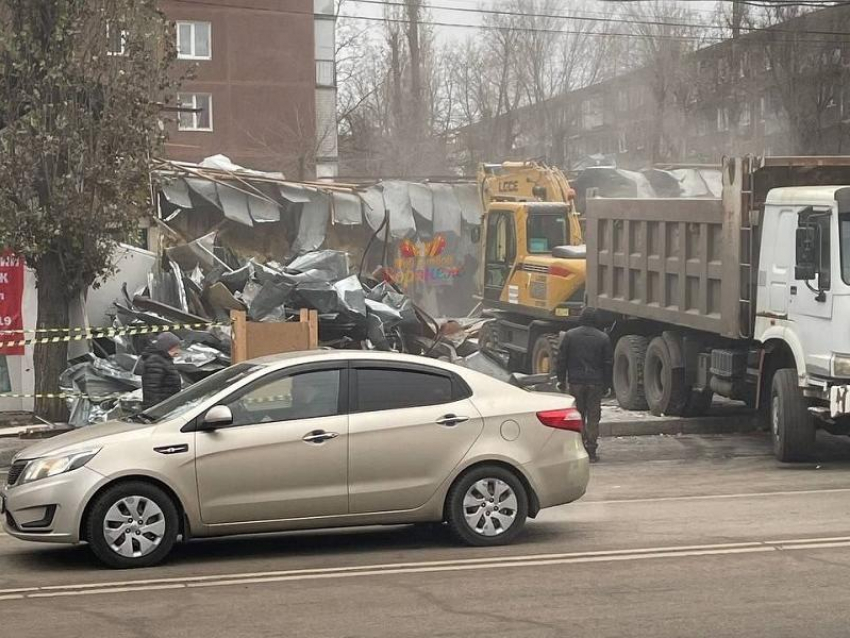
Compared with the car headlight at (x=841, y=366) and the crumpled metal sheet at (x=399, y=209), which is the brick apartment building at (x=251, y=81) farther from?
the car headlight at (x=841, y=366)

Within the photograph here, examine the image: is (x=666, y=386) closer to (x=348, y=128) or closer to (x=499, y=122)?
(x=499, y=122)

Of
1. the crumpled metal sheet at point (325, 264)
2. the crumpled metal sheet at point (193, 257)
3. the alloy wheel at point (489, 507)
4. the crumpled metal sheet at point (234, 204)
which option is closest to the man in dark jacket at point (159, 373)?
the alloy wheel at point (489, 507)

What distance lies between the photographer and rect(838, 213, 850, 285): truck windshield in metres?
12.9

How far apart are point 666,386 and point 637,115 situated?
1246 inches

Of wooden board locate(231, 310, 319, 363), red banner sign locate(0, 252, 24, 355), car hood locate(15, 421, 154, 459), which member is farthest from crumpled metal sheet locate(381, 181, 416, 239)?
car hood locate(15, 421, 154, 459)

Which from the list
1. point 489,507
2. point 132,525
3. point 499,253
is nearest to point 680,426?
point 499,253

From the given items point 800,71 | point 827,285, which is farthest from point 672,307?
point 800,71

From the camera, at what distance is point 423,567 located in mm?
8492

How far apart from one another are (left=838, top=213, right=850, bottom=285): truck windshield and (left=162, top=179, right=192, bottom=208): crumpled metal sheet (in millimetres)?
15479

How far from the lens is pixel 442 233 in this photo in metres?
32.2

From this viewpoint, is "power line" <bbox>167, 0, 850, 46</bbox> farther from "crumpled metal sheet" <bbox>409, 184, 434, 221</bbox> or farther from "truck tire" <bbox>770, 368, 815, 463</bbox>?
"truck tire" <bbox>770, 368, 815, 463</bbox>

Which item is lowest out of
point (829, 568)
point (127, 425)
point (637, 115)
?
point (829, 568)

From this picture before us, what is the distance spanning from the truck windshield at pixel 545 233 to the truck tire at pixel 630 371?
332 centimetres

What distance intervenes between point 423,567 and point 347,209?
861 inches
